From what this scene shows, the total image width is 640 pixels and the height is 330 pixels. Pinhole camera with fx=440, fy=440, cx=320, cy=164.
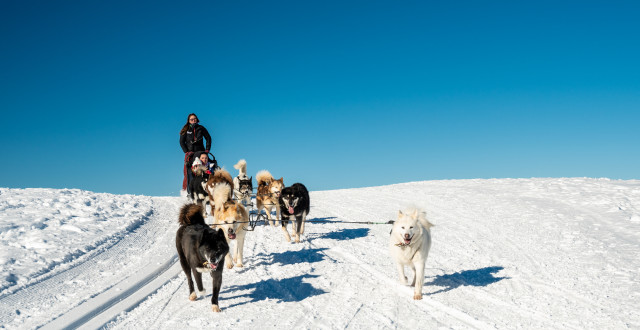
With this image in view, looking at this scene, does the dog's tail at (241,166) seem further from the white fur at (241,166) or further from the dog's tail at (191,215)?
the dog's tail at (191,215)

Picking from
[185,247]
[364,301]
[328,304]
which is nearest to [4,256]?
[185,247]

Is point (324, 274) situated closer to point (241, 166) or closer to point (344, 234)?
point (344, 234)

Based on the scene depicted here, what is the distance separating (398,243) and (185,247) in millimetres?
2660

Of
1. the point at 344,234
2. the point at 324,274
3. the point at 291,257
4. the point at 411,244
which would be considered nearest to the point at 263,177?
the point at 344,234

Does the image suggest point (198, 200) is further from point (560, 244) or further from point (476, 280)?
point (560, 244)

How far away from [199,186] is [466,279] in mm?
6383

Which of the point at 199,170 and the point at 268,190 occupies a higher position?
the point at 199,170

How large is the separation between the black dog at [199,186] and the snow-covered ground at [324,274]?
0.95 m

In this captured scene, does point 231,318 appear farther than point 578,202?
No

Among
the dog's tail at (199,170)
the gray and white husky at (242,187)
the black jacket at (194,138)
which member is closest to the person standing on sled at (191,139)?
the black jacket at (194,138)

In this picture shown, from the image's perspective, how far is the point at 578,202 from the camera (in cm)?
1452

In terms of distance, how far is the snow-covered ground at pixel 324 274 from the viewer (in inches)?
197

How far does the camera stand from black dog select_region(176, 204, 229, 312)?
4832 millimetres

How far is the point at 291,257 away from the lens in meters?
7.78
